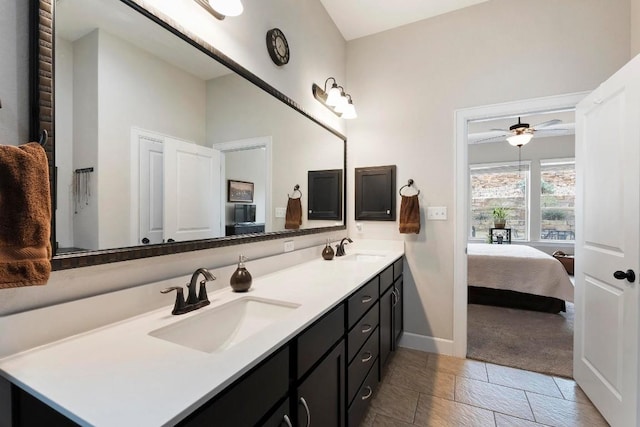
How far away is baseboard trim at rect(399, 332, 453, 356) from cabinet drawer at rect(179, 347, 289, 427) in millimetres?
2084

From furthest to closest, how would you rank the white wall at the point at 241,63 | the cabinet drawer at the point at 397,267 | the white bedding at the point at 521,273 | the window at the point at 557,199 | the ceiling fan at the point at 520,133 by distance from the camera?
the window at the point at 557,199 < the ceiling fan at the point at 520,133 < the white bedding at the point at 521,273 < the cabinet drawer at the point at 397,267 < the white wall at the point at 241,63

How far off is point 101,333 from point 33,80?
76 cm

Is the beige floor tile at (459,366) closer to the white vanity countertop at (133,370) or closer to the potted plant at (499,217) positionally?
the white vanity countertop at (133,370)

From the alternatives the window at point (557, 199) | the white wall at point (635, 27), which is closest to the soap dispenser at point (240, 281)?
the white wall at point (635, 27)

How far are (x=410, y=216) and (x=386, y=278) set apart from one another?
0.70 m

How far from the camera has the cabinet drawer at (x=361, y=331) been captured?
1440 mm

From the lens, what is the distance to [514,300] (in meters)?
3.63

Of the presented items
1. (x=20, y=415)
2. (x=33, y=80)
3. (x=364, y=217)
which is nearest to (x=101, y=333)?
(x=20, y=415)

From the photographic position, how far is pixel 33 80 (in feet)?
2.71

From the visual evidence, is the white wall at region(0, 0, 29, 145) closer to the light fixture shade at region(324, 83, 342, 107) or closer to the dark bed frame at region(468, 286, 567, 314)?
the light fixture shade at region(324, 83, 342, 107)

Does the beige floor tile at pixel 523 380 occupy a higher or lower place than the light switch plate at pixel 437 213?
lower

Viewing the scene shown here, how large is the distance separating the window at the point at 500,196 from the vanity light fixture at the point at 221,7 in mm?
6164

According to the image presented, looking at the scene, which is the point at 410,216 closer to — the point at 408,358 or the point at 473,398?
the point at 408,358

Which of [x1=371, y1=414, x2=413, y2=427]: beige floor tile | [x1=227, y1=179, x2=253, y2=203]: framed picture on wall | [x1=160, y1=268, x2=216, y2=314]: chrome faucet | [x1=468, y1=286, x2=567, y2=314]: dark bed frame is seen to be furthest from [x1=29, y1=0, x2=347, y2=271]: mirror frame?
[x1=468, y1=286, x2=567, y2=314]: dark bed frame
